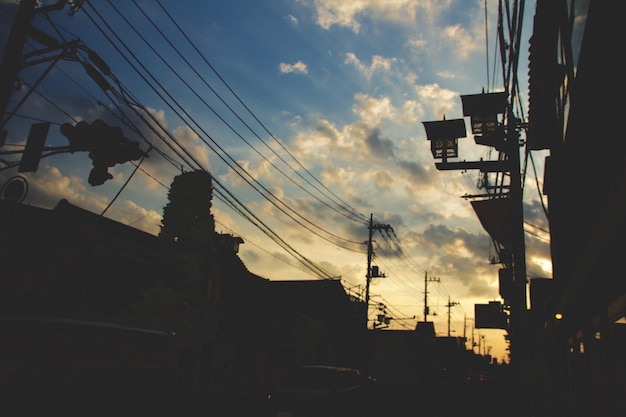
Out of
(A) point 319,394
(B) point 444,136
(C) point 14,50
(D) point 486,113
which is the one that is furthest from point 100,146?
(A) point 319,394

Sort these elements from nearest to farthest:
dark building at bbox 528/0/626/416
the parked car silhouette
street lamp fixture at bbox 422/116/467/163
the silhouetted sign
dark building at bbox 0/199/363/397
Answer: dark building at bbox 528/0/626/416 → street lamp fixture at bbox 422/116/467/163 → the parked car silhouette → dark building at bbox 0/199/363/397 → the silhouetted sign

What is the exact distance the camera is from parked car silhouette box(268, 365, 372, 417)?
12.1 meters

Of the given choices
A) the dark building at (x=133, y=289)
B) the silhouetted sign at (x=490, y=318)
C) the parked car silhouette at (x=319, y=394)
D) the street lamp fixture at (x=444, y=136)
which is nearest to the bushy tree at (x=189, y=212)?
the dark building at (x=133, y=289)

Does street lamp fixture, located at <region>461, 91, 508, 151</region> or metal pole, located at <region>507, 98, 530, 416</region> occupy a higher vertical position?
street lamp fixture, located at <region>461, 91, 508, 151</region>

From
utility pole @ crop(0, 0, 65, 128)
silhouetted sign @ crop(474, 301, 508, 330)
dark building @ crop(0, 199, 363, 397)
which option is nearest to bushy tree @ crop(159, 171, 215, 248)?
dark building @ crop(0, 199, 363, 397)

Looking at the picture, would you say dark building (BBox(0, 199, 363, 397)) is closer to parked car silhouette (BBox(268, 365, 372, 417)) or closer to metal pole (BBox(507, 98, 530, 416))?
parked car silhouette (BBox(268, 365, 372, 417))

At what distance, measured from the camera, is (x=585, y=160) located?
26.7 ft

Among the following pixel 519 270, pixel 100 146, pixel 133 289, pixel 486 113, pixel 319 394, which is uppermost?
pixel 486 113

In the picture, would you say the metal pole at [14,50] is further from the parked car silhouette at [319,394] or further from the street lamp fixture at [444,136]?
the parked car silhouette at [319,394]

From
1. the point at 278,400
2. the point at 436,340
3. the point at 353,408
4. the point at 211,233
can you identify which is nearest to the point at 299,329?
the point at 211,233

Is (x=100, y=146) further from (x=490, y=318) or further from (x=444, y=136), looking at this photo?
(x=490, y=318)

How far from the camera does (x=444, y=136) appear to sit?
9.30 meters

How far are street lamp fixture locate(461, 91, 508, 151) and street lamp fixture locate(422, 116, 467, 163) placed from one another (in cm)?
27

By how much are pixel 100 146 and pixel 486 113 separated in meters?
7.18
